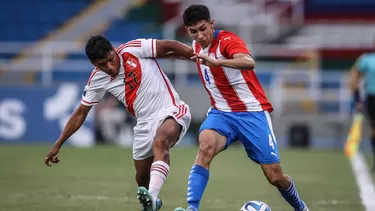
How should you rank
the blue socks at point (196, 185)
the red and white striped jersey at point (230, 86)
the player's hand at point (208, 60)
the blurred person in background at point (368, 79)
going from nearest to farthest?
the player's hand at point (208, 60) < the blue socks at point (196, 185) < the red and white striped jersey at point (230, 86) < the blurred person in background at point (368, 79)

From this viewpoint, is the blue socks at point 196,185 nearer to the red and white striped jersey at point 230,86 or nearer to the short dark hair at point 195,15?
the red and white striped jersey at point 230,86

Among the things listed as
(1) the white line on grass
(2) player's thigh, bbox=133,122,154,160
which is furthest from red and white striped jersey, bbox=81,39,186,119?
(1) the white line on grass

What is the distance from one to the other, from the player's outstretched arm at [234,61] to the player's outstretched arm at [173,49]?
787 millimetres

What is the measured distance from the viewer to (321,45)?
2464 cm

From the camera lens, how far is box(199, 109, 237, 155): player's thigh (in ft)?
24.1

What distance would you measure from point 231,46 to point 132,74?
1.07 metres

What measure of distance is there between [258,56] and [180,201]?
13916 mm

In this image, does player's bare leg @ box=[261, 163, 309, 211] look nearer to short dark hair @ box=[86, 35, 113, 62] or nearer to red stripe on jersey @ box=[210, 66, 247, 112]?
red stripe on jersey @ box=[210, 66, 247, 112]

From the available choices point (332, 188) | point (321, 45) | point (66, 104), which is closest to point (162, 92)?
point (332, 188)

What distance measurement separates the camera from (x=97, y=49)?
7.37 metres

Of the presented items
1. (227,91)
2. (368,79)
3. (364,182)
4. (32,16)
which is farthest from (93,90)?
(32,16)

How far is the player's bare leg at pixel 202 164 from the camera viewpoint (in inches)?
278

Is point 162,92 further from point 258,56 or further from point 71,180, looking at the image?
point 258,56

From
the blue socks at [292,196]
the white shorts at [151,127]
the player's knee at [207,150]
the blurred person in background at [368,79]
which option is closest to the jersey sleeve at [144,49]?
the white shorts at [151,127]
